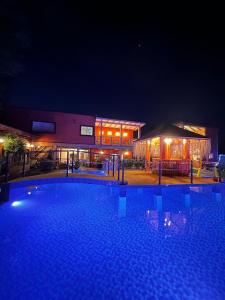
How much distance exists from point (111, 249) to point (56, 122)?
1650cm

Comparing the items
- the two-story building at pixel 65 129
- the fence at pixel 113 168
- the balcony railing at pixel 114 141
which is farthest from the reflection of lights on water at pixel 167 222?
the balcony railing at pixel 114 141

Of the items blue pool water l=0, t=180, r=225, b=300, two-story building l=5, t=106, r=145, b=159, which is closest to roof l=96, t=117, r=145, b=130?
two-story building l=5, t=106, r=145, b=159

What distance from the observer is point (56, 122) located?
1911cm

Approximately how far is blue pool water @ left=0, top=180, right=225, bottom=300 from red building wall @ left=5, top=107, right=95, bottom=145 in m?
11.1

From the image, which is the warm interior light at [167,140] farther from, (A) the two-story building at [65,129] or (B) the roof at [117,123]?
(B) the roof at [117,123]

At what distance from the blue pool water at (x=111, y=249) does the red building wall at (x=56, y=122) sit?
11.1 m

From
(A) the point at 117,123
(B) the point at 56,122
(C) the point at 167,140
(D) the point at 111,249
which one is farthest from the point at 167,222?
(A) the point at 117,123

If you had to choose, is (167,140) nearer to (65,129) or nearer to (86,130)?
(86,130)

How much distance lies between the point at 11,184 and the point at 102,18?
14.0 m

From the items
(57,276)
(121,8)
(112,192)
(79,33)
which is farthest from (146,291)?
(79,33)

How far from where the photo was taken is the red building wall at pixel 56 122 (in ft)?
58.6

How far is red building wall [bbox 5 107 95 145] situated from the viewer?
58.6 ft

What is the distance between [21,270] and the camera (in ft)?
11.9

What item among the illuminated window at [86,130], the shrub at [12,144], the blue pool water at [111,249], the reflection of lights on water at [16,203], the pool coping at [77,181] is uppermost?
the illuminated window at [86,130]
